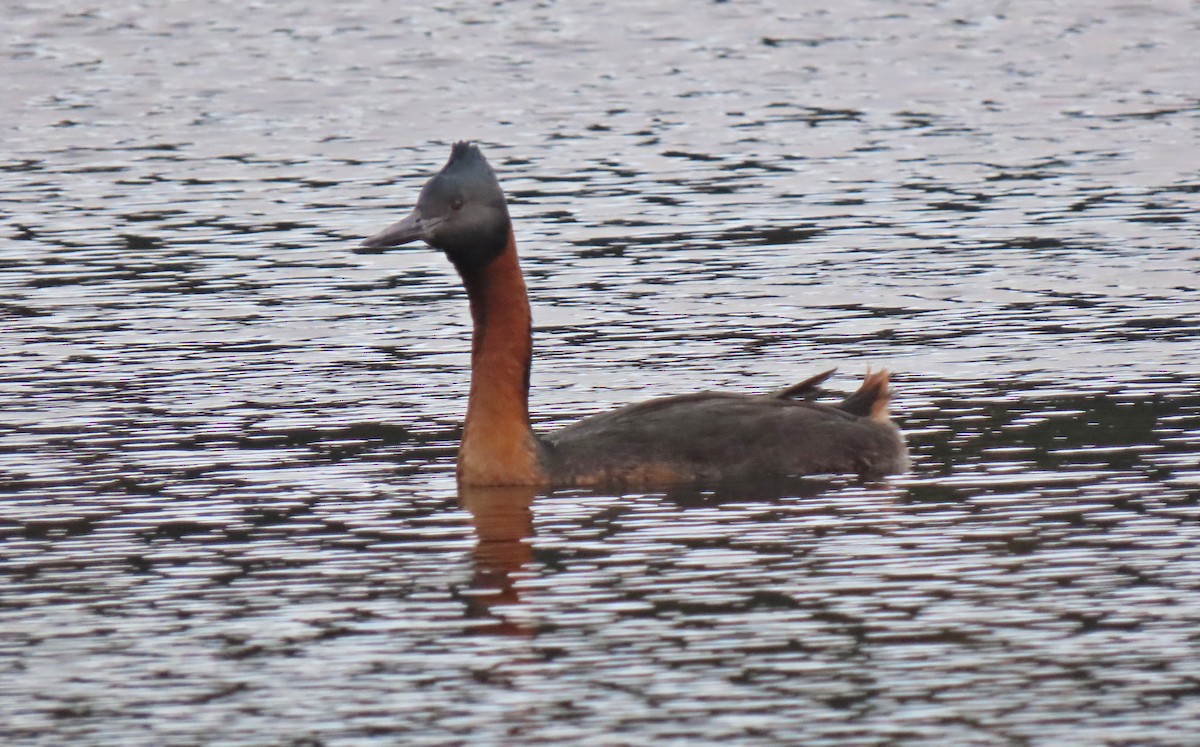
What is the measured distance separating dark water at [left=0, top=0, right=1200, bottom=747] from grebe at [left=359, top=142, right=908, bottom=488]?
11.8 inches

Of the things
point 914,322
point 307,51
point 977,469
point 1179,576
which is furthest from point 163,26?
point 1179,576

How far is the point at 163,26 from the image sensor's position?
38.9 meters

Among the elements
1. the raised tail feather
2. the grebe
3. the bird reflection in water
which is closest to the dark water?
the bird reflection in water

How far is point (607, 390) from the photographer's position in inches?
645

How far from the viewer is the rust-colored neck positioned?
13.7 metres

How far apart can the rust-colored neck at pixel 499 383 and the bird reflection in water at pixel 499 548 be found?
0.44 ft

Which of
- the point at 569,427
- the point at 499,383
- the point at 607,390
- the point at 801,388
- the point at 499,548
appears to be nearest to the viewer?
the point at 499,548

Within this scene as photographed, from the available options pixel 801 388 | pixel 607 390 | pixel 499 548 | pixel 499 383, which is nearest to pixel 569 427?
pixel 499 383

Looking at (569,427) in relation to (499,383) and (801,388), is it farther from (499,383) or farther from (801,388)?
(801,388)

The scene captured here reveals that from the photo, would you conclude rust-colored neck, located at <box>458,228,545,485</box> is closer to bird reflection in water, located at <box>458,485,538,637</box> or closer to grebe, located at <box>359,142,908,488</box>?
grebe, located at <box>359,142,908,488</box>

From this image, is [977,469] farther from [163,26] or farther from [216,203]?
[163,26]

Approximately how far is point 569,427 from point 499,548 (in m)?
2.08

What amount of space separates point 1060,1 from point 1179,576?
3001 cm

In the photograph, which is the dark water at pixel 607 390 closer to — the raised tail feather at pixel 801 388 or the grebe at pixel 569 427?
the grebe at pixel 569 427
